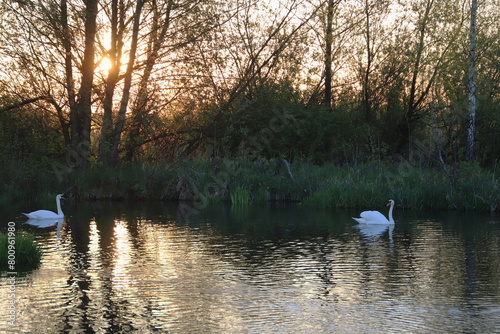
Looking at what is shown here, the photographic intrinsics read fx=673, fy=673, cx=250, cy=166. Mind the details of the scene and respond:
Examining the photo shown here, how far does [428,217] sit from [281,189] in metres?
6.97

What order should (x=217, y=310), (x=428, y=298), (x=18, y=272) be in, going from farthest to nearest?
(x=18, y=272) → (x=428, y=298) → (x=217, y=310)

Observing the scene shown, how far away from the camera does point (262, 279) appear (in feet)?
36.6

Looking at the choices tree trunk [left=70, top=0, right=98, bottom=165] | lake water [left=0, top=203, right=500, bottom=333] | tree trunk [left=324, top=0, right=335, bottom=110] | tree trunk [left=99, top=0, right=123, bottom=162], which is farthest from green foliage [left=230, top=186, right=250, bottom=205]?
tree trunk [left=324, top=0, right=335, bottom=110]

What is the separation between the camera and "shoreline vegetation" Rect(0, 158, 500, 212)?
75.1 feet

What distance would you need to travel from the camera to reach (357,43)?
119ft

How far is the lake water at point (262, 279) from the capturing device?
854cm

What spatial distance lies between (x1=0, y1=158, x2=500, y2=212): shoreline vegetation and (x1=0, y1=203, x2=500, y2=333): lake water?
383 cm

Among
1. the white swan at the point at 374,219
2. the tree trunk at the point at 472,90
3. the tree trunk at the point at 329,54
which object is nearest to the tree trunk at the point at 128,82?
the tree trunk at the point at 329,54

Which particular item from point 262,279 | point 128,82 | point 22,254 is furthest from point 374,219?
point 128,82

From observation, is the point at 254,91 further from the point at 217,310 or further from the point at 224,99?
the point at 217,310

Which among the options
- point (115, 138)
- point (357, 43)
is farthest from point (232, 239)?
point (357, 43)

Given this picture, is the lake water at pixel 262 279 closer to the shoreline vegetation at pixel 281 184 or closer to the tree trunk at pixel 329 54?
the shoreline vegetation at pixel 281 184

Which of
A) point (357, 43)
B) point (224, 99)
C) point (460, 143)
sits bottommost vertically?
point (460, 143)

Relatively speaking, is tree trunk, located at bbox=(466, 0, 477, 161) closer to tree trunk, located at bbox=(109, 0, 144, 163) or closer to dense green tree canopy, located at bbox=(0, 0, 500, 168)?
dense green tree canopy, located at bbox=(0, 0, 500, 168)
